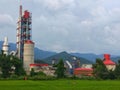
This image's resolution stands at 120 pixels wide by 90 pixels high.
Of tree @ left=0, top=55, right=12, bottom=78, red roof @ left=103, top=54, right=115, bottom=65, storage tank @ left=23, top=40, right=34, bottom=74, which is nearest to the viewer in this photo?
tree @ left=0, top=55, right=12, bottom=78

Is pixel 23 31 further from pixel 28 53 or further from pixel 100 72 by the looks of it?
pixel 100 72

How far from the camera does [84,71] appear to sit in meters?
142

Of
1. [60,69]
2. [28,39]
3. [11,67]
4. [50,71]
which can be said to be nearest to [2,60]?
[11,67]

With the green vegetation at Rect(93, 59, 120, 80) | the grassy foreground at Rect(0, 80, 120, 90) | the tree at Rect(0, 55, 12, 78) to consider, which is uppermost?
the tree at Rect(0, 55, 12, 78)

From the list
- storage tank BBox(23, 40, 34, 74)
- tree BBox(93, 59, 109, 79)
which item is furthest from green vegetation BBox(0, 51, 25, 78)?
tree BBox(93, 59, 109, 79)

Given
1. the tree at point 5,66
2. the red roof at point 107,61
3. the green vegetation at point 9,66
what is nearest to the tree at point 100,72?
the green vegetation at point 9,66

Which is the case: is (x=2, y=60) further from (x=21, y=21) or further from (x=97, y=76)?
(x=21, y=21)

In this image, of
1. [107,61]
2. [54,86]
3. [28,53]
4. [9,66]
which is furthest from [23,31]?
[54,86]

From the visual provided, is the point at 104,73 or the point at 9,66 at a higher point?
the point at 9,66

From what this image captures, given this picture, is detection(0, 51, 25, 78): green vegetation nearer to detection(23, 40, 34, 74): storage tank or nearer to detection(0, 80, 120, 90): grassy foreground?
detection(23, 40, 34, 74): storage tank

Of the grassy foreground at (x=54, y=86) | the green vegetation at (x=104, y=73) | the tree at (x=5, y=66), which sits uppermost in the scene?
the tree at (x=5, y=66)

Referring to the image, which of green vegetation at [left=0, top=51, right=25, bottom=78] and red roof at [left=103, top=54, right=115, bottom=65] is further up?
red roof at [left=103, top=54, right=115, bottom=65]

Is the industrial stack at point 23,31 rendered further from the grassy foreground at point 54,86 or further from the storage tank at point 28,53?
the grassy foreground at point 54,86

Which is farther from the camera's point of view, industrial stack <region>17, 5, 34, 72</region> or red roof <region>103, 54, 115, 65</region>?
red roof <region>103, 54, 115, 65</region>
